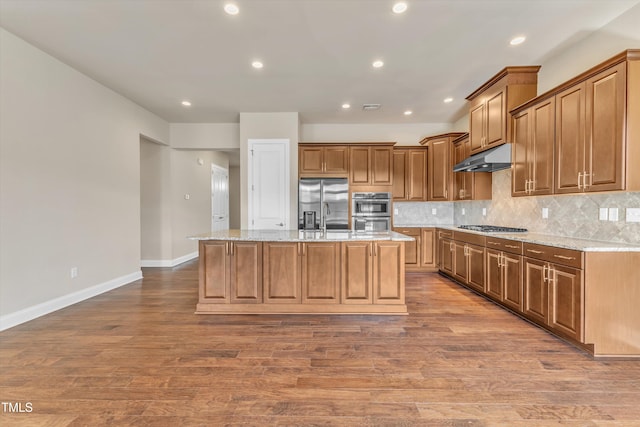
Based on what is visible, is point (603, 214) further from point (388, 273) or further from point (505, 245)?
point (388, 273)

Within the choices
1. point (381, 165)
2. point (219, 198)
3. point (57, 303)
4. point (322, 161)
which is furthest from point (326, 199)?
point (219, 198)

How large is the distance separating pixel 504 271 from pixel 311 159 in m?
3.54

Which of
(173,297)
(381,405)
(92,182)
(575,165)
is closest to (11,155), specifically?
(92,182)

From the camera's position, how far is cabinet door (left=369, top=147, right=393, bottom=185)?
5438mm

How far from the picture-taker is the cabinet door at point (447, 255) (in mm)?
4797

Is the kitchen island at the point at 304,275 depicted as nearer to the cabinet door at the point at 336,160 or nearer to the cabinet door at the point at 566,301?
the cabinet door at the point at 566,301

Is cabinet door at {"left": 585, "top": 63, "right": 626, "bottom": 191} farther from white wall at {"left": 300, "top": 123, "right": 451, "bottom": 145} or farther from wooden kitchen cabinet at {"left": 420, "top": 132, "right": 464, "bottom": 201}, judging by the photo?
white wall at {"left": 300, "top": 123, "right": 451, "bottom": 145}

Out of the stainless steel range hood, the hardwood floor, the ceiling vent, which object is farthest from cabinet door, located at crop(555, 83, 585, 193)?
the ceiling vent

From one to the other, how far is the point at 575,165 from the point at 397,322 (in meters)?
2.30

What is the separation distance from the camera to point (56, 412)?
1.73 metres

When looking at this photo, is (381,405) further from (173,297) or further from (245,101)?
(245,101)

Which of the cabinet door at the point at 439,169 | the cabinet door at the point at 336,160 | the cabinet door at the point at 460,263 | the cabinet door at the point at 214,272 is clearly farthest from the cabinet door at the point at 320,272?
the cabinet door at the point at 439,169

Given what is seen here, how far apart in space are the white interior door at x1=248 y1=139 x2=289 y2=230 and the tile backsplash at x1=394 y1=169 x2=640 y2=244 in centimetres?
343

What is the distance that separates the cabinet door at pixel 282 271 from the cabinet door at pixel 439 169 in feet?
11.2
